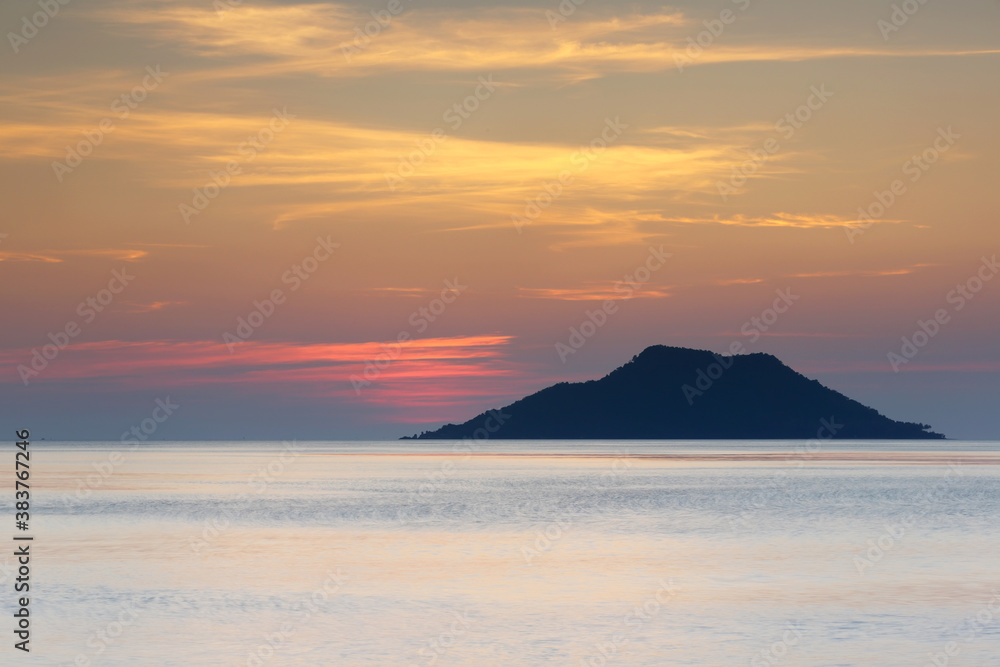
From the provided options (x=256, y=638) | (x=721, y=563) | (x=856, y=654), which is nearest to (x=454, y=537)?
(x=721, y=563)

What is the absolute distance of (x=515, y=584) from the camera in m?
33.4

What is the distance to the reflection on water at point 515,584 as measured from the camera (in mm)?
24859

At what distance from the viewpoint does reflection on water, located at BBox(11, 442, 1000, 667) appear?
24.9 m

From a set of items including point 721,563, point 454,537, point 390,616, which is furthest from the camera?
point 454,537

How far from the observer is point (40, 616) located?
93.1 feet

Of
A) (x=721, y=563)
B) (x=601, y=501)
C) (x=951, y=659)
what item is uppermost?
(x=601, y=501)

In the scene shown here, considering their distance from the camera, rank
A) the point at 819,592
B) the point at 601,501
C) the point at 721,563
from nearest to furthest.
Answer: the point at 819,592
the point at 721,563
the point at 601,501

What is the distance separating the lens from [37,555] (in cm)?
4062

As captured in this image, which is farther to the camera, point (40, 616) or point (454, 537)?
point (454, 537)

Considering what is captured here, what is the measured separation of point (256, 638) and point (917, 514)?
44.6m

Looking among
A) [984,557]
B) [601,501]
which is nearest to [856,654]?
[984,557]

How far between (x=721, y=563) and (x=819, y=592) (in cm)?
704

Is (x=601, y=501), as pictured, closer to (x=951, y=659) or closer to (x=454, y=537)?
(x=454, y=537)

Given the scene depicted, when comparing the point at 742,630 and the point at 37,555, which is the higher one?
the point at 37,555
